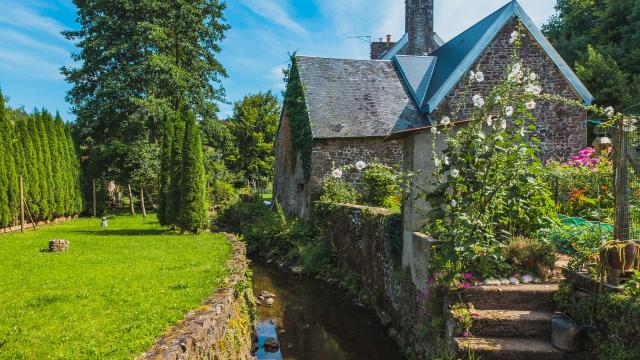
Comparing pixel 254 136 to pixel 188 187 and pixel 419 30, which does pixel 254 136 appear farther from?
pixel 188 187

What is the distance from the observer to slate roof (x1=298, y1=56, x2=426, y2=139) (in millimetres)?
15719

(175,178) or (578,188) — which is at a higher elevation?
(175,178)

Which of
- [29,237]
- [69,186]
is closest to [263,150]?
[69,186]

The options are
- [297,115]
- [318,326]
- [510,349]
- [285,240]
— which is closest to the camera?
[510,349]

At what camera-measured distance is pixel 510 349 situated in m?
4.09

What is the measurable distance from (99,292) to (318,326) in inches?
165

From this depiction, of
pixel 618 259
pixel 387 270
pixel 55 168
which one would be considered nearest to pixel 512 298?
pixel 618 259

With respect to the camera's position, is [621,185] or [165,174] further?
[165,174]

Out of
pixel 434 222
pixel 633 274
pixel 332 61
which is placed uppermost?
pixel 332 61

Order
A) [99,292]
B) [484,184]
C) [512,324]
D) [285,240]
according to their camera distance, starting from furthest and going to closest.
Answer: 1. [285,240]
2. [99,292]
3. [484,184]
4. [512,324]

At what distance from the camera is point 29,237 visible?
41.5ft

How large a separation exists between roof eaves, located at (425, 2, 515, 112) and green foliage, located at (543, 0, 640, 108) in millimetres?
6944

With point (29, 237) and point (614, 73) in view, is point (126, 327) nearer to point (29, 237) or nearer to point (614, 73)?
point (29, 237)

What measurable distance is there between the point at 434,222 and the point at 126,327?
3849 mm
